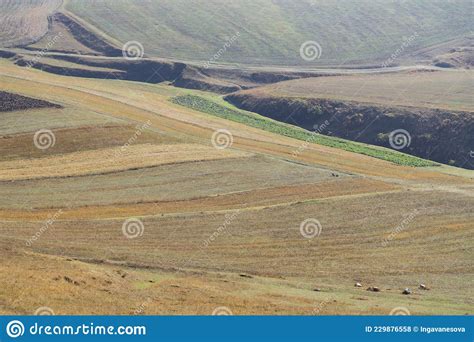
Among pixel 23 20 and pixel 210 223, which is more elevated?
pixel 23 20

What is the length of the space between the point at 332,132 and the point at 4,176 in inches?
1817

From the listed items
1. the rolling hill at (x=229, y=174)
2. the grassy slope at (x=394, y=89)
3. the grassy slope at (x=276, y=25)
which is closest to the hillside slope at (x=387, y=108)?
the grassy slope at (x=394, y=89)

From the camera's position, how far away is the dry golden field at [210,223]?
100 feet

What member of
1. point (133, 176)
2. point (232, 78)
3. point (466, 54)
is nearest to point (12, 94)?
point (133, 176)

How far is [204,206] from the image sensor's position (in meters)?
48.2

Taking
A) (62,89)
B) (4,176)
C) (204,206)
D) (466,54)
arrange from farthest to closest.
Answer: (466,54) → (62,89) → (4,176) → (204,206)

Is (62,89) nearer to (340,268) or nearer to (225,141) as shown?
(225,141)

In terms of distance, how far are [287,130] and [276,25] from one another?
60080 millimetres

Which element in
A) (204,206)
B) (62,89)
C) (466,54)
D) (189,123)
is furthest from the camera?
(466,54)

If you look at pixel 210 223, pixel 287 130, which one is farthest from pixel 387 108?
pixel 210 223

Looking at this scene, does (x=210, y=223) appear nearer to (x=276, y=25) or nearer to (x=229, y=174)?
(x=229, y=174)

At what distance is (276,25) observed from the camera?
141m

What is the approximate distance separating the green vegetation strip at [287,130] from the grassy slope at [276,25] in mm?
26324

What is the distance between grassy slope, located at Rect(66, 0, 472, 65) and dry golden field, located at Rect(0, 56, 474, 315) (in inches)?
2227
